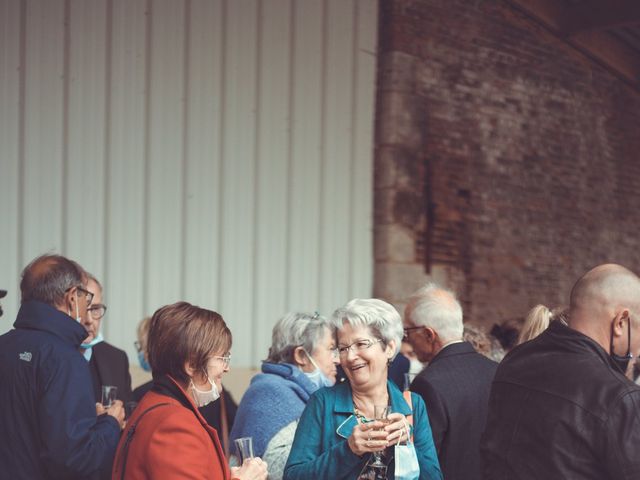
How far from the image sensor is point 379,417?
296 centimetres

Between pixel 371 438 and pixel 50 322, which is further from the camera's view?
pixel 50 322

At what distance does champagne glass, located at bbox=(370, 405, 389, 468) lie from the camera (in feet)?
9.70

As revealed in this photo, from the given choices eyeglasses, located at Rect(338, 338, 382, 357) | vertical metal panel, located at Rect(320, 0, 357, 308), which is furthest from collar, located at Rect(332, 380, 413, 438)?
vertical metal panel, located at Rect(320, 0, 357, 308)

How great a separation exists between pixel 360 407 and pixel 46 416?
110 centimetres

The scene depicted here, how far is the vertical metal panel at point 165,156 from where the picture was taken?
7.21 m

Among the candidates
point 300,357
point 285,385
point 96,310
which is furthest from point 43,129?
point 285,385

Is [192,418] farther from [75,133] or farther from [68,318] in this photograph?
[75,133]

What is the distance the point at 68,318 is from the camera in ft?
11.6

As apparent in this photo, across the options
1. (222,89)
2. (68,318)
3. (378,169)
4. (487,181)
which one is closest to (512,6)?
(487,181)

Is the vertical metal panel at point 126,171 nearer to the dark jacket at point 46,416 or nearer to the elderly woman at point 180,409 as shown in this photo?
the dark jacket at point 46,416

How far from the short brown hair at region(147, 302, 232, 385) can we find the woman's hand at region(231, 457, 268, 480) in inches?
12.2

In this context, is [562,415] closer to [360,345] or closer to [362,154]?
[360,345]

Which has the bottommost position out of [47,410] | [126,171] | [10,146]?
[47,410]

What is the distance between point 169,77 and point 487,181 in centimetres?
350
